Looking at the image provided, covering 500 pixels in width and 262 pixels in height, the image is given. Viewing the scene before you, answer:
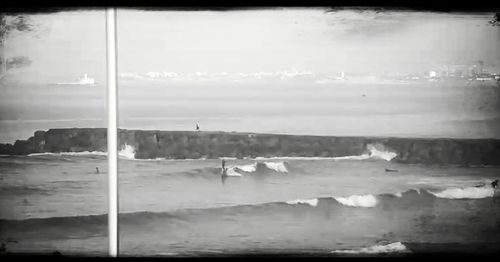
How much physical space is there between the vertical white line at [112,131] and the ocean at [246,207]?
3 centimetres

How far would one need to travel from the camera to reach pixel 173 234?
2223mm

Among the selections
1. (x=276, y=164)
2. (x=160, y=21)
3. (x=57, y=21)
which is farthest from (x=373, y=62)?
(x=57, y=21)

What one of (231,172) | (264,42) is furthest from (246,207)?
(264,42)

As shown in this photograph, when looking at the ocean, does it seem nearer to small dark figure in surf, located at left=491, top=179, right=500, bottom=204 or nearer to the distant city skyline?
small dark figure in surf, located at left=491, top=179, right=500, bottom=204

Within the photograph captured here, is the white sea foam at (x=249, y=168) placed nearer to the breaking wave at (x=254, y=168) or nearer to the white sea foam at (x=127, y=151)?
the breaking wave at (x=254, y=168)

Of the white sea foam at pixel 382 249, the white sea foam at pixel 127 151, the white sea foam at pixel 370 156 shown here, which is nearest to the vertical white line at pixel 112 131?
the white sea foam at pixel 127 151

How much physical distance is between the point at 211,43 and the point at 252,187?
24.3 inches

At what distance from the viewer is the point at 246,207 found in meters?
2.23

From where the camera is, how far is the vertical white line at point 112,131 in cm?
217

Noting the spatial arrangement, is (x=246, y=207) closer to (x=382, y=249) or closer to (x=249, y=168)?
(x=249, y=168)

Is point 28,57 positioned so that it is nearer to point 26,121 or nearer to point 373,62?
point 26,121

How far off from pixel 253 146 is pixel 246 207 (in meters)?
0.25

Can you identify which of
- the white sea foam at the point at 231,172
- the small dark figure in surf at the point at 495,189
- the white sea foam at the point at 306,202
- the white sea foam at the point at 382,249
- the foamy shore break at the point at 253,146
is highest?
the foamy shore break at the point at 253,146

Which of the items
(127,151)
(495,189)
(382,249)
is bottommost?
(382,249)
